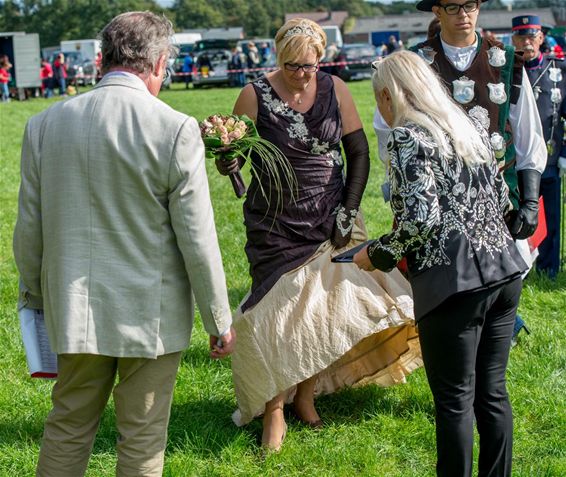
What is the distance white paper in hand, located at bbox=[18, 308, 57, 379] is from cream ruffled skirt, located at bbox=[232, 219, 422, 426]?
1.25 metres

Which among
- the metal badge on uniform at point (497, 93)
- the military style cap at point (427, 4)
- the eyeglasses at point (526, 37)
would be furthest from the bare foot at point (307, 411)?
the eyeglasses at point (526, 37)

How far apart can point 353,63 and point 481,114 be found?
34.0m

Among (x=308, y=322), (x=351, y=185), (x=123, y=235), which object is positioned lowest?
(x=308, y=322)

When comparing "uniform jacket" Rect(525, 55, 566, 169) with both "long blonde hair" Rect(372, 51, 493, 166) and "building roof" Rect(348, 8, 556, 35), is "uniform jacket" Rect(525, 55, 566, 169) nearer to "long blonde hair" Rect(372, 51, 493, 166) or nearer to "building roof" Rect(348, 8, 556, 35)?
"long blonde hair" Rect(372, 51, 493, 166)

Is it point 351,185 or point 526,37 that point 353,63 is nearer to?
point 526,37

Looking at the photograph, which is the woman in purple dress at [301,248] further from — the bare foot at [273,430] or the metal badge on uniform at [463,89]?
the metal badge on uniform at [463,89]

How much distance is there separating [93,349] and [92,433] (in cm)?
45

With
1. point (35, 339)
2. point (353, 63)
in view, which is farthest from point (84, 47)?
point (35, 339)

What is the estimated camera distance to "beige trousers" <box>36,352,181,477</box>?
3.39 meters

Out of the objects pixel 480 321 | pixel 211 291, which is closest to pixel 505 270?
pixel 480 321

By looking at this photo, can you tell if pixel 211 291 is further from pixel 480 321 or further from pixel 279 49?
pixel 279 49

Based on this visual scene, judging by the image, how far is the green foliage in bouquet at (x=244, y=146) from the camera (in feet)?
13.8

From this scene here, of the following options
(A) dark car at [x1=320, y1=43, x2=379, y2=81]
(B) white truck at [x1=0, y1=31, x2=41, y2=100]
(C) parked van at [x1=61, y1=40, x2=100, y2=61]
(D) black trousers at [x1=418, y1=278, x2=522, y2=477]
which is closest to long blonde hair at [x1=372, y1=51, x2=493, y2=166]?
(D) black trousers at [x1=418, y1=278, x2=522, y2=477]

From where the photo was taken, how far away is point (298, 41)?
4.45m
